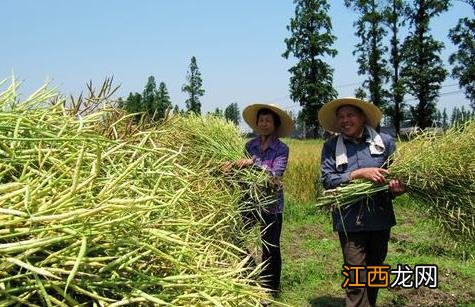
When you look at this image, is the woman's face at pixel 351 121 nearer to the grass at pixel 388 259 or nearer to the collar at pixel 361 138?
the collar at pixel 361 138

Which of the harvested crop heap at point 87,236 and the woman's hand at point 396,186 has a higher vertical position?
the harvested crop heap at point 87,236

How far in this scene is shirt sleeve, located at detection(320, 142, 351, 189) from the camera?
3.73 metres

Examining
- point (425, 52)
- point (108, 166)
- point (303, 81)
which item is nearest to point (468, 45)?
point (425, 52)

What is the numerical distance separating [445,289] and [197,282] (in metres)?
4.45

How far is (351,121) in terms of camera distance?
3.85 m

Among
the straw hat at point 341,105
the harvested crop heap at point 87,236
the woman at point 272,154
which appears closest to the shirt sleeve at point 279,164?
the woman at point 272,154

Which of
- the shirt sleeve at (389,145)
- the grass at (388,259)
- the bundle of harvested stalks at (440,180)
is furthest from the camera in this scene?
the grass at (388,259)

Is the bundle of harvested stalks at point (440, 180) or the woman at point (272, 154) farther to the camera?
the woman at point (272, 154)

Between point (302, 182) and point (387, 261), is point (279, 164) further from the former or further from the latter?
point (302, 182)

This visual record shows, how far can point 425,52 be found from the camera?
33625mm

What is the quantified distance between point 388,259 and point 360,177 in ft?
9.01

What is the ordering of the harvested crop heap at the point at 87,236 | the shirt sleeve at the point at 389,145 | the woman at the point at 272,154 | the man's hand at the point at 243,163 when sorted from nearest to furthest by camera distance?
the harvested crop heap at the point at 87,236 < the shirt sleeve at the point at 389,145 < the man's hand at the point at 243,163 < the woman at the point at 272,154

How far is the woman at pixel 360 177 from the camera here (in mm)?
3705

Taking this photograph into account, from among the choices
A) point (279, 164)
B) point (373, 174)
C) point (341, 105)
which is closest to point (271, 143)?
point (279, 164)
